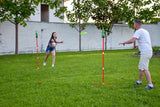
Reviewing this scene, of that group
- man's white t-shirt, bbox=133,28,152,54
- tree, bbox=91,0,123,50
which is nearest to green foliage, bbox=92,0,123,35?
tree, bbox=91,0,123,50

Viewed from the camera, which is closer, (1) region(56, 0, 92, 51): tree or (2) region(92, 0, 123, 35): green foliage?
(1) region(56, 0, 92, 51): tree

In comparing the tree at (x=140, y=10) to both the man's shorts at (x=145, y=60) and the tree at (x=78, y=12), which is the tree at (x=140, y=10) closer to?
the tree at (x=78, y=12)

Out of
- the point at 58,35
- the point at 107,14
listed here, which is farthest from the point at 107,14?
the point at 58,35

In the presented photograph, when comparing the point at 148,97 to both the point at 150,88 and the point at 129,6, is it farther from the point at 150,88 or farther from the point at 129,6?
the point at 129,6

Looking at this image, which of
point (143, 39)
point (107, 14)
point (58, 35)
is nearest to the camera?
point (143, 39)

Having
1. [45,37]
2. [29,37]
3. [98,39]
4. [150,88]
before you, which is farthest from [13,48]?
[150,88]

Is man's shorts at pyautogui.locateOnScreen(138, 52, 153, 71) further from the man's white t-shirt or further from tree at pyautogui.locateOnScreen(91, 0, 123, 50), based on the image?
tree at pyautogui.locateOnScreen(91, 0, 123, 50)

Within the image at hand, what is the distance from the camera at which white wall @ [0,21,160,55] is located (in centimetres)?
1914

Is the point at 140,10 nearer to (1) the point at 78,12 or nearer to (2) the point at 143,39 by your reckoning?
(1) the point at 78,12

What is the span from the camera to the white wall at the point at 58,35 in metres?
19.1

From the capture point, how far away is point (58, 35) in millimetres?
22531

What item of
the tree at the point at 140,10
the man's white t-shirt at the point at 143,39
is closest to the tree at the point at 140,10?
the tree at the point at 140,10

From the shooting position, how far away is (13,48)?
768 inches

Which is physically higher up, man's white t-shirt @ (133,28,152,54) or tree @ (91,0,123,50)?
tree @ (91,0,123,50)
